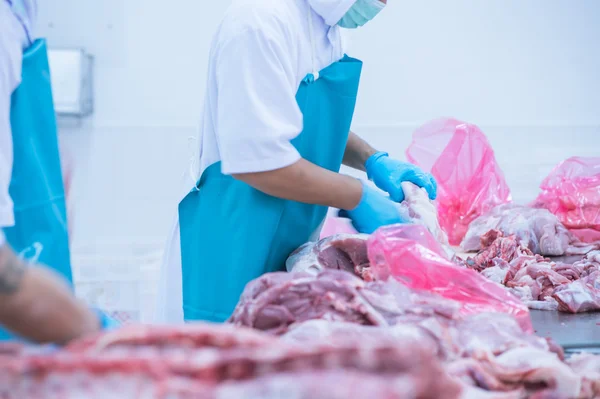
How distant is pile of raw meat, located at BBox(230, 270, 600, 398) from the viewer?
1.12 meters

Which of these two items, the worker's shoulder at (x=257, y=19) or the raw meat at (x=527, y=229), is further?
the raw meat at (x=527, y=229)

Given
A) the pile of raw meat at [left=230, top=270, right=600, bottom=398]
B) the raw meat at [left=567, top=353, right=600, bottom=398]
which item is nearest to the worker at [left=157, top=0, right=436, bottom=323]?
the pile of raw meat at [left=230, top=270, right=600, bottom=398]

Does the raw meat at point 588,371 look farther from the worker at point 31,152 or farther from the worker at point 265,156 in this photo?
the worker at point 31,152

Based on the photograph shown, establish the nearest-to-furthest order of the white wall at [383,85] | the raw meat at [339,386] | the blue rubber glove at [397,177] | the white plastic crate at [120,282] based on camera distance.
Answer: the raw meat at [339,386] < the blue rubber glove at [397,177] < the white plastic crate at [120,282] < the white wall at [383,85]

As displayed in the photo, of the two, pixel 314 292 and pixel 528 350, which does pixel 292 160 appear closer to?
pixel 314 292

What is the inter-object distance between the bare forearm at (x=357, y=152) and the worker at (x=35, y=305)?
6.15 feet

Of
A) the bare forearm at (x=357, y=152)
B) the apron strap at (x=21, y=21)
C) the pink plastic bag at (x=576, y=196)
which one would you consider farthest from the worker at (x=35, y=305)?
the pink plastic bag at (x=576, y=196)

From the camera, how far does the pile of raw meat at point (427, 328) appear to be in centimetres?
112

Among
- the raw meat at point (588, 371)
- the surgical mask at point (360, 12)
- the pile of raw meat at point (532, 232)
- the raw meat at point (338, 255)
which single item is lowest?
the pile of raw meat at point (532, 232)

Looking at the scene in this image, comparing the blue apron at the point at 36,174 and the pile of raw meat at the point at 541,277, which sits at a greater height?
the blue apron at the point at 36,174

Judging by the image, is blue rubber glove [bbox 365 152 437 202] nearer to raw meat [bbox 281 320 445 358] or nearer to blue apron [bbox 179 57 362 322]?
blue apron [bbox 179 57 362 322]

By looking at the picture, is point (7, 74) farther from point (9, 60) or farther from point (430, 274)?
point (430, 274)

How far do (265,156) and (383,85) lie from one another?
10.3ft

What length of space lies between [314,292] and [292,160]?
56 centimetres
